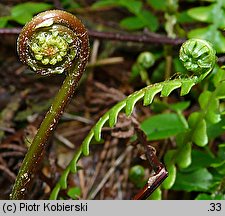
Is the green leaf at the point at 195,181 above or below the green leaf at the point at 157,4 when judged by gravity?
below

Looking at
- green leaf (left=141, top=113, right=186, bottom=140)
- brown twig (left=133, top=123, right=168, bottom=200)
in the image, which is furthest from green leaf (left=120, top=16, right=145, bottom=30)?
brown twig (left=133, top=123, right=168, bottom=200)

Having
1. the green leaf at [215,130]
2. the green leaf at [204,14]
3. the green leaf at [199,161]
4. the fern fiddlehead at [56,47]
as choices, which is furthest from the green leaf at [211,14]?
the fern fiddlehead at [56,47]

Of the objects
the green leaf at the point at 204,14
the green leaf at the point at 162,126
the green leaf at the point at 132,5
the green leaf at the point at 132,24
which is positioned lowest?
the green leaf at the point at 162,126

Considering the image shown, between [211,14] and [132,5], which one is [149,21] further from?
[211,14]

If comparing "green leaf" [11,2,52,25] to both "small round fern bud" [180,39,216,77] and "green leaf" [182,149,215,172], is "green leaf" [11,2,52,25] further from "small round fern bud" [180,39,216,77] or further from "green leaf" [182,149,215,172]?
"small round fern bud" [180,39,216,77]

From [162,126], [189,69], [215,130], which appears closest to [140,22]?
[162,126]

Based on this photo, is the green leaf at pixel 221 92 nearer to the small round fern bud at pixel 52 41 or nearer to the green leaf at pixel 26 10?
the small round fern bud at pixel 52 41

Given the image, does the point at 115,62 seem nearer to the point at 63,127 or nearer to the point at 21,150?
the point at 63,127
